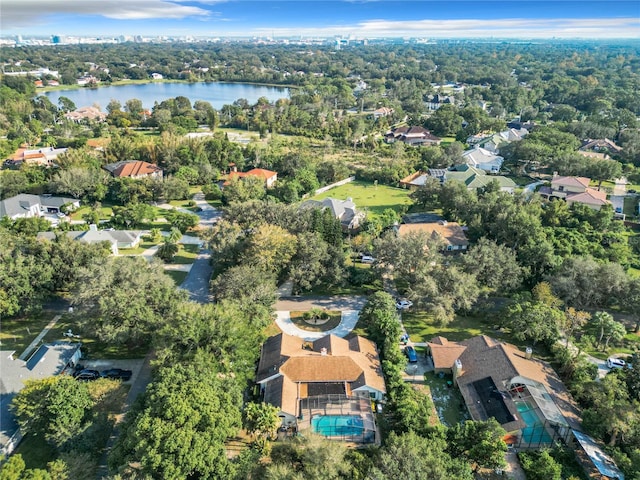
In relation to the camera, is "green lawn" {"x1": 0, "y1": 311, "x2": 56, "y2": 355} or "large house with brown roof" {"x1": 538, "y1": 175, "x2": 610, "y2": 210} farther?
"large house with brown roof" {"x1": 538, "y1": 175, "x2": 610, "y2": 210}

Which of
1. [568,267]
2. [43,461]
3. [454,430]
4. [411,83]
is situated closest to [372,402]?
[454,430]

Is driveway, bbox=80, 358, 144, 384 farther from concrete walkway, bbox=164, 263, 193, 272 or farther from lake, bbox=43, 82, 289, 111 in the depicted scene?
lake, bbox=43, 82, 289, 111

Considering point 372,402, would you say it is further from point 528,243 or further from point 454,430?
point 528,243

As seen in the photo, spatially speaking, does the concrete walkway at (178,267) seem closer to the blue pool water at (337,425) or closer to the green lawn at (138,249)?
the green lawn at (138,249)

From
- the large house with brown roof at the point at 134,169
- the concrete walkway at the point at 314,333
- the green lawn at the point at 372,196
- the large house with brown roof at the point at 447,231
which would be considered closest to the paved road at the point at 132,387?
the concrete walkway at the point at 314,333

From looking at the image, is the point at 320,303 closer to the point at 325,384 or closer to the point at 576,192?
the point at 325,384

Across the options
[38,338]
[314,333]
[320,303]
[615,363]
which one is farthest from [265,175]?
[615,363]

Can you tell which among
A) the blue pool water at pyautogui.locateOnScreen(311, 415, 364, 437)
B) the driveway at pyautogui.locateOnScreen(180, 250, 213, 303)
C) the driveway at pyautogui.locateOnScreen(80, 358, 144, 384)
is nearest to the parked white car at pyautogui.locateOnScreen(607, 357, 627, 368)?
the blue pool water at pyautogui.locateOnScreen(311, 415, 364, 437)
